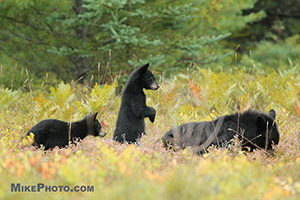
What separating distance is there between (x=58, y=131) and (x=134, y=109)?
1.18 meters

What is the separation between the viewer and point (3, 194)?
2.04 m

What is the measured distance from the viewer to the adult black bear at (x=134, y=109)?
4605 mm

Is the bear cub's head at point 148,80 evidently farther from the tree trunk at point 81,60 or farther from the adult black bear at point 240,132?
the tree trunk at point 81,60

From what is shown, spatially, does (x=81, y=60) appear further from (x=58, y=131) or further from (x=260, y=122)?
(x=260, y=122)

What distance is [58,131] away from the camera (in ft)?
14.7

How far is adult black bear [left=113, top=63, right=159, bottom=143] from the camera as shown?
4.61m

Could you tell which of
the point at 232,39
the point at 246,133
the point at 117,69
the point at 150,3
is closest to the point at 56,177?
the point at 246,133

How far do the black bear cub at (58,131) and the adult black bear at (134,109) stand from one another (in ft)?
1.63

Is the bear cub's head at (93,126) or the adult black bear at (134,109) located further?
the bear cub's head at (93,126)

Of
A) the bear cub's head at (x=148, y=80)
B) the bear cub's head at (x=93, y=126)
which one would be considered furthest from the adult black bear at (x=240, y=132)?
the bear cub's head at (x=93, y=126)

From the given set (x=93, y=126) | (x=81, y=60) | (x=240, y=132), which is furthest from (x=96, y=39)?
(x=240, y=132)

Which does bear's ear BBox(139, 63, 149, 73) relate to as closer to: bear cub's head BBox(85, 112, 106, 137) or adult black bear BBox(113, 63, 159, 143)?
adult black bear BBox(113, 63, 159, 143)

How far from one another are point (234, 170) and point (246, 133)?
1.35 meters

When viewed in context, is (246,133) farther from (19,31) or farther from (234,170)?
(19,31)
